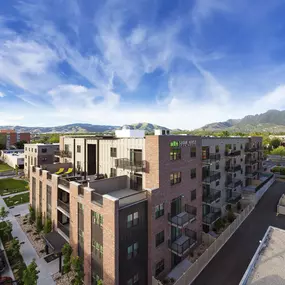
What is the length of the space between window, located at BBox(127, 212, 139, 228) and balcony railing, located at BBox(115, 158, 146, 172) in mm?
4716

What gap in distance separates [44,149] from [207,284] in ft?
170

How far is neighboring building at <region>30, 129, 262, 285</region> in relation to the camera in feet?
50.5

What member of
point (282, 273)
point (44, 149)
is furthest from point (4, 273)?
point (44, 149)

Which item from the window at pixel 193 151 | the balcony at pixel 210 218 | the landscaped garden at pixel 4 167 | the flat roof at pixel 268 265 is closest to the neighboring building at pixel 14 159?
the landscaped garden at pixel 4 167

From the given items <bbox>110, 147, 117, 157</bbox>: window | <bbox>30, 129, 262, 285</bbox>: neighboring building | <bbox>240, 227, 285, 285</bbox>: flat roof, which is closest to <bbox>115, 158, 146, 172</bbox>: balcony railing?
<bbox>30, 129, 262, 285</bbox>: neighboring building

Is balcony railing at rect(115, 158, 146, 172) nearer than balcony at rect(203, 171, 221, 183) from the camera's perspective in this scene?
Yes

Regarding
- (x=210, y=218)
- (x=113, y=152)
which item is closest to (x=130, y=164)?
(x=113, y=152)

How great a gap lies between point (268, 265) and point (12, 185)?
198ft

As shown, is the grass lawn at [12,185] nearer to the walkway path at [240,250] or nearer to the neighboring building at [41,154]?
the neighboring building at [41,154]

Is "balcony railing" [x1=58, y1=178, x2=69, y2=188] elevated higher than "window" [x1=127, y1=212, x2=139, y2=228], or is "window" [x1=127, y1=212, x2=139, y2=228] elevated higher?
"balcony railing" [x1=58, y1=178, x2=69, y2=188]

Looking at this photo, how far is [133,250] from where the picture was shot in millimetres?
15930

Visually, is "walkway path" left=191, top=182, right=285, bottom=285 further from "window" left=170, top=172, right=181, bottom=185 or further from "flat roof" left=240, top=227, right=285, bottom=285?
"window" left=170, top=172, right=181, bottom=185

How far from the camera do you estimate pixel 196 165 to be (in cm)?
2344

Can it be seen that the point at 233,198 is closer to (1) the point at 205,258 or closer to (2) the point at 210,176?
(2) the point at 210,176
